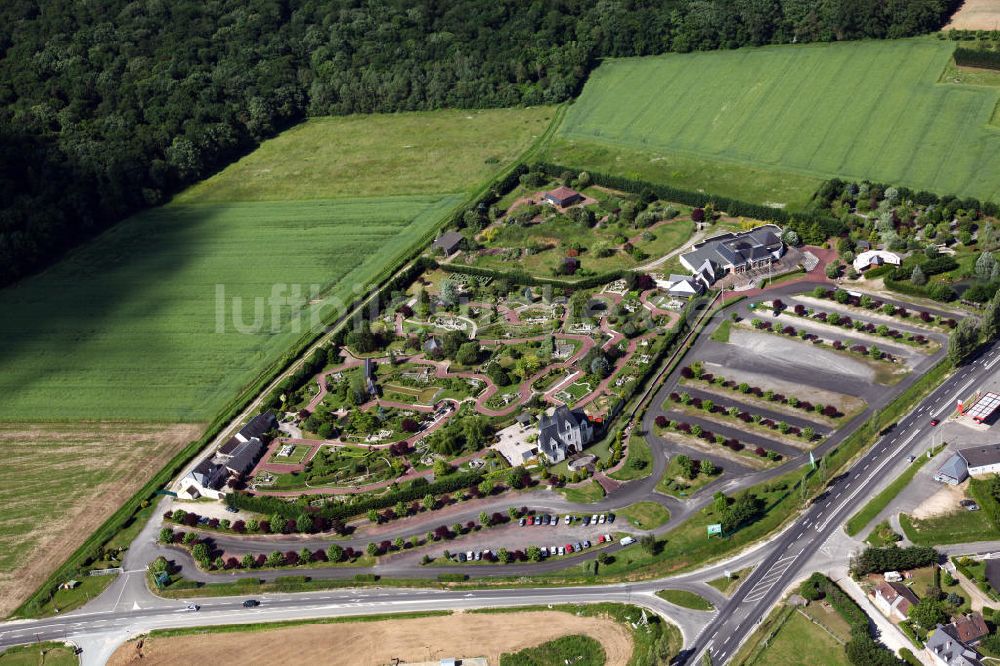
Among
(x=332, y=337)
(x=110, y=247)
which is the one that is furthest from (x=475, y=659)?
(x=110, y=247)

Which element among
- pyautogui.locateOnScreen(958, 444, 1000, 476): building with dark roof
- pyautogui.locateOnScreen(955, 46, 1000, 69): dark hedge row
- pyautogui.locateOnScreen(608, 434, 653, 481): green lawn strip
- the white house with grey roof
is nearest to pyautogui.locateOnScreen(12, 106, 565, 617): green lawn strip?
the white house with grey roof

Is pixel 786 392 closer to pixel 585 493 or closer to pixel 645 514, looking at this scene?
pixel 645 514

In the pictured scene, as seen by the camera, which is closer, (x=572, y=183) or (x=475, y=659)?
(x=475, y=659)

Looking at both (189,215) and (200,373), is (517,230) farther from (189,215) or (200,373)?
(189,215)

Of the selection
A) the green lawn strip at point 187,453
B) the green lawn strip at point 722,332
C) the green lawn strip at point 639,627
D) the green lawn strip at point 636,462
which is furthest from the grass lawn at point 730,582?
the green lawn strip at point 187,453

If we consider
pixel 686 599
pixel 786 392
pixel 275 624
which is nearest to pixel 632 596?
pixel 686 599

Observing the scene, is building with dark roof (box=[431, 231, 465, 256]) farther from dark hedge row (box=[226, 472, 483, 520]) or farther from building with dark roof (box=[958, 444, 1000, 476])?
building with dark roof (box=[958, 444, 1000, 476])
